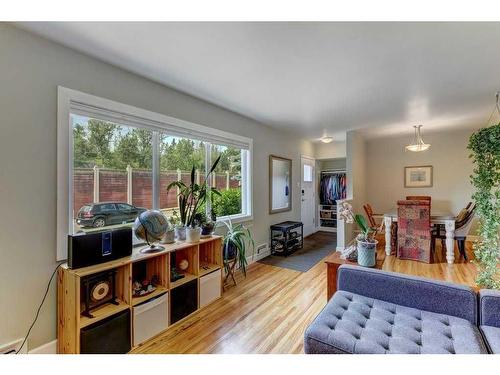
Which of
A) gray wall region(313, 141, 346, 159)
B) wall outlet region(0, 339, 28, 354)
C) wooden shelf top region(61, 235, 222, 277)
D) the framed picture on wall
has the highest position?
gray wall region(313, 141, 346, 159)

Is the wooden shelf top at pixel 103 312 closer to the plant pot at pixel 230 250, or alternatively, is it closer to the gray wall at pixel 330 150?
the plant pot at pixel 230 250

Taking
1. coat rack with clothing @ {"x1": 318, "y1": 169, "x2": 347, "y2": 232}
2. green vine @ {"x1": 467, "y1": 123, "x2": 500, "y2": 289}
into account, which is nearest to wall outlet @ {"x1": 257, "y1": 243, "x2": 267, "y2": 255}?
green vine @ {"x1": 467, "y1": 123, "x2": 500, "y2": 289}

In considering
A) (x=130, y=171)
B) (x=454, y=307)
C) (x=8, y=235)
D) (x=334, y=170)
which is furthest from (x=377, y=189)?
(x=8, y=235)

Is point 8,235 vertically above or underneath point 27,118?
underneath

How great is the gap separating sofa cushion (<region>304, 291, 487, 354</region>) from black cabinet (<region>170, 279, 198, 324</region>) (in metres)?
1.39

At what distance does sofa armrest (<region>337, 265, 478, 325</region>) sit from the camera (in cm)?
150

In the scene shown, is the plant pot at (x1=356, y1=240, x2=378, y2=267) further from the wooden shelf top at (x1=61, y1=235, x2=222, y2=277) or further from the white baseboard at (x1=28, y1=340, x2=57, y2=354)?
the white baseboard at (x1=28, y1=340, x2=57, y2=354)

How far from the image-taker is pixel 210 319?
2.32 metres

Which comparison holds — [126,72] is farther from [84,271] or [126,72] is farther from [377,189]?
[377,189]

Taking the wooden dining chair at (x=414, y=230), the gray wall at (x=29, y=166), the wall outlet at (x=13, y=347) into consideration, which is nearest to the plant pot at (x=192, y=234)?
the gray wall at (x=29, y=166)
